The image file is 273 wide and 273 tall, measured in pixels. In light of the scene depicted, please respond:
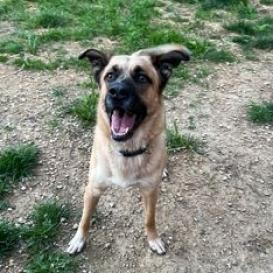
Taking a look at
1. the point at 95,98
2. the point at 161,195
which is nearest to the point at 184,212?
the point at 161,195

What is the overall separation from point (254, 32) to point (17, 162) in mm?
3643

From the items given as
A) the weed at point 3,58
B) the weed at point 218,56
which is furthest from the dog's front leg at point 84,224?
the weed at point 218,56

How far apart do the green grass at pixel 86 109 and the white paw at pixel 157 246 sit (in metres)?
1.36

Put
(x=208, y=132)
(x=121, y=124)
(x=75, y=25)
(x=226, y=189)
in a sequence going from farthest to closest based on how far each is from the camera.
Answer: (x=75, y=25), (x=208, y=132), (x=226, y=189), (x=121, y=124)

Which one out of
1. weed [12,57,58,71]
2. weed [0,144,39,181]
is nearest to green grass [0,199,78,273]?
weed [0,144,39,181]

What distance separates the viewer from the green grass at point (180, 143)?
4.14 metres

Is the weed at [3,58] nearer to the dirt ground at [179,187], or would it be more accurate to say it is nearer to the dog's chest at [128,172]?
the dirt ground at [179,187]

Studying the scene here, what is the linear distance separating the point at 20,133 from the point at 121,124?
1541mm

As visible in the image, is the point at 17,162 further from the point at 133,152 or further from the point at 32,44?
the point at 32,44

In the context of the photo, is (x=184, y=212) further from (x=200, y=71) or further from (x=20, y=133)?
(x=200, y=71)

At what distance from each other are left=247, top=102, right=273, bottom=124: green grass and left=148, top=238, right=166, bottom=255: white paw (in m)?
1.78

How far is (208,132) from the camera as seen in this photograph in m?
4.41

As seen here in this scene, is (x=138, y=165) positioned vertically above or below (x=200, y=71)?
above

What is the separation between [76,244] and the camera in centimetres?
330
